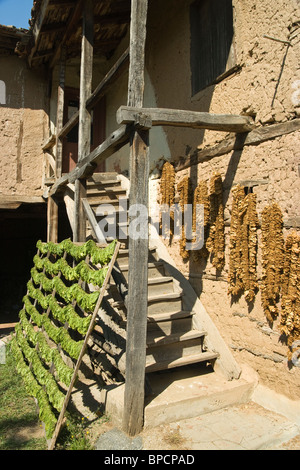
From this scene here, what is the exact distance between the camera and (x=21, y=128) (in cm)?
735

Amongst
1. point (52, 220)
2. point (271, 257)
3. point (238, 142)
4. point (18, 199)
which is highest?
point (238, 142)

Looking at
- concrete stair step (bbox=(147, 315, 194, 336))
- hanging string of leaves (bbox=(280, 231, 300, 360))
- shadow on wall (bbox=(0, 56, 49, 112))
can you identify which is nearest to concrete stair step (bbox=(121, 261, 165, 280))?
concrete stair step (bbox=(147, 315, 194, 336))

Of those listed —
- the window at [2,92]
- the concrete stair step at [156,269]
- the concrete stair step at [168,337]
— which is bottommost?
the concrete stair step at [168,337]

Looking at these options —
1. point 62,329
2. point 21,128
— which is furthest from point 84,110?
point 62,329

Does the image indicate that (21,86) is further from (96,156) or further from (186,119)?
(186,119)

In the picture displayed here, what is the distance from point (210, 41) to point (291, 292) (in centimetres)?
357


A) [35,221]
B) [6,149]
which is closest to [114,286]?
[6,149]

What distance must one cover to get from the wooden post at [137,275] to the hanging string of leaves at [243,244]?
118cm

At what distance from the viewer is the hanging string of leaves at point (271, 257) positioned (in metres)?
3.77

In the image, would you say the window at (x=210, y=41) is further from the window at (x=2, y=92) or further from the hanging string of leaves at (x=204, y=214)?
the window at (x=2, y=92)

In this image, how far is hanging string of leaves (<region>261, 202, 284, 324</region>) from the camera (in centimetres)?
377

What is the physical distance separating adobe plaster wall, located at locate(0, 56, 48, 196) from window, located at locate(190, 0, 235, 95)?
3561 mm

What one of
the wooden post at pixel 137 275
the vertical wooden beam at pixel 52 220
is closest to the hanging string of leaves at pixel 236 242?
the wooden post at pixel 137 275

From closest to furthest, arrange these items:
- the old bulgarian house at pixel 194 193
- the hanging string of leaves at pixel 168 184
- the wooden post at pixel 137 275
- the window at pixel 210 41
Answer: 1. the wooden post at pixel 137 275
2. the old bulgarian house at pixel 194 193
3. the window at pixel 210 41
4. the hanging string of leaves at pixel 168 184
